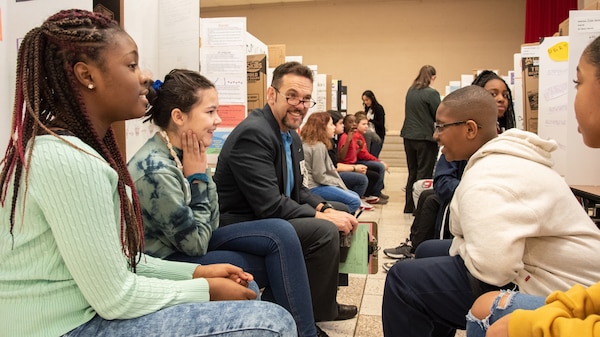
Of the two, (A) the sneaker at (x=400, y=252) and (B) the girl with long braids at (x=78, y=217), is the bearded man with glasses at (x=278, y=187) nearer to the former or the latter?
(B) the girl with long braids at (x=78, y=217)

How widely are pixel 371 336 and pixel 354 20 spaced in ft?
36.0

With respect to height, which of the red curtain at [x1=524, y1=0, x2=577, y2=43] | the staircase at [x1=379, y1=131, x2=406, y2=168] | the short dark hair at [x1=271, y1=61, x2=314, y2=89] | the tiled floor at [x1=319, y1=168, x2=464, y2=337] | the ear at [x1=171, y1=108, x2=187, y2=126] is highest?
the red curtain at [x1=524, y1=0, x2=577, y2=43]

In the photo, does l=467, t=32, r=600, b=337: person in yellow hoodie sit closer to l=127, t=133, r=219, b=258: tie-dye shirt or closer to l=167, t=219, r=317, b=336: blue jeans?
l=167, t=219, r=317, b=336: blue jeans

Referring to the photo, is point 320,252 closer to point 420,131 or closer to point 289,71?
point 289,71

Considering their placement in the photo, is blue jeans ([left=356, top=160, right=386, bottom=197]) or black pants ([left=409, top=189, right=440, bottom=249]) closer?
black pants ([left=409, top=189, right=440, bottom=249])

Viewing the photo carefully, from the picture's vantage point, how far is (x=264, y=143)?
2.14 m

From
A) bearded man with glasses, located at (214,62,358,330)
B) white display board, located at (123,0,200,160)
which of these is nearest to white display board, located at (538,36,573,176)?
bearded man with glasses, located at (214,62,358,330)

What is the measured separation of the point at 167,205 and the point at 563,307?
3.70ft

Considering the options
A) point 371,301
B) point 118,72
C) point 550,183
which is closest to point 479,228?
point 550,183

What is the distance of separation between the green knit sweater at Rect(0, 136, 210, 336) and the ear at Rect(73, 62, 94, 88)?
17 cm

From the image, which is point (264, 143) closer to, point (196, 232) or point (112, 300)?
point (196, 232)

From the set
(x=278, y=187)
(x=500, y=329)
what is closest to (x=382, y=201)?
(x=278, y=187)

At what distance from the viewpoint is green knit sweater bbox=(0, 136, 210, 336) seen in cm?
92

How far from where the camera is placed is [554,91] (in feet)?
9.61
